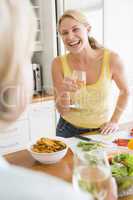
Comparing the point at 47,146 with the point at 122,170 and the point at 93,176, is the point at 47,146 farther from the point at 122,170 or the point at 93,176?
the point at 93,176

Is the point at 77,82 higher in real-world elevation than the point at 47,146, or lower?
higher

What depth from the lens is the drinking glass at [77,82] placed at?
1.80 metres

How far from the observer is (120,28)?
3.45 meters

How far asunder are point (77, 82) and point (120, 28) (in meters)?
1.74

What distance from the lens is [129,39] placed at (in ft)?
11.7

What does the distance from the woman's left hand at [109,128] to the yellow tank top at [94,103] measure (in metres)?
0.10

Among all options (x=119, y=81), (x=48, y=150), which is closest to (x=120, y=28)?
(x=119, y=81)

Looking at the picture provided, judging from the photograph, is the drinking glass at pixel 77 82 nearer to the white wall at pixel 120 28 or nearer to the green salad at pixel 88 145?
the green salad at pixel 88 145

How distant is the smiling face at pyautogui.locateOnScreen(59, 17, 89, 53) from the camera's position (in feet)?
6.86

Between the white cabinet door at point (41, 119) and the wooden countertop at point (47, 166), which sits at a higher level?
the wooden countertop at point (47, 166)

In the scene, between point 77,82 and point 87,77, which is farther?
point 87,77

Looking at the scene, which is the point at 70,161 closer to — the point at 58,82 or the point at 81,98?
the point at 81,98

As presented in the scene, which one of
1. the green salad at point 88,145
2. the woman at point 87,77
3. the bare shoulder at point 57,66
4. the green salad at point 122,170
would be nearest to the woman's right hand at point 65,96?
the woman at point 87,77

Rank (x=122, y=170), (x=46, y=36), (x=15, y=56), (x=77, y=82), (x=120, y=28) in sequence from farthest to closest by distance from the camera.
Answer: (x=120, y=28)
(x=46, y=36)
(x=77, y=82)
(x=122, y=170)
(x=15, y=56)
